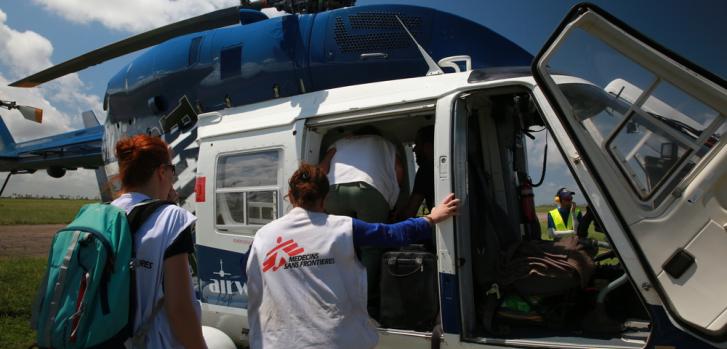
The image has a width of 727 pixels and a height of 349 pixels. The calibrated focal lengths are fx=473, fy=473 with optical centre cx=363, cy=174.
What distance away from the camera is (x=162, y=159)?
6.33 feet

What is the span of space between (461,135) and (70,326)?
230cm

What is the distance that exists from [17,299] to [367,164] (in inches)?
270

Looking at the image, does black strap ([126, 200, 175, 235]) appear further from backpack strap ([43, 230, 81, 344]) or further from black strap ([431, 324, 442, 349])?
black strap ([431, 324, 442, 349])

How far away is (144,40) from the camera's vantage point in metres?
5.24

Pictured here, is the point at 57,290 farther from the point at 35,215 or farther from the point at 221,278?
the point at 35,215

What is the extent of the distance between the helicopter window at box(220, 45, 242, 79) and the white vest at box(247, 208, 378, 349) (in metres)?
2.70

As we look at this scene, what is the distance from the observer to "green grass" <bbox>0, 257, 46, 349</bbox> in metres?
5.43

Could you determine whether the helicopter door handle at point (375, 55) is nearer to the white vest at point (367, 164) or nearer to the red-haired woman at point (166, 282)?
the white vest at point (367, 164)

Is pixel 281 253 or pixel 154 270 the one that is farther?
pixel 281 253

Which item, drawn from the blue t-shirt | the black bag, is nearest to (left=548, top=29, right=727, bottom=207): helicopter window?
the blue t-shirt

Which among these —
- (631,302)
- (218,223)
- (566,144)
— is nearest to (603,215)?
(566,144)

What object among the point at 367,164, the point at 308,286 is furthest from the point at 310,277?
the point at 367,164

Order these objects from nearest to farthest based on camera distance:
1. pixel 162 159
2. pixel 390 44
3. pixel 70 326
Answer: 1. pixel 70 326
2. pixel 162 159
3. pixel 390 44

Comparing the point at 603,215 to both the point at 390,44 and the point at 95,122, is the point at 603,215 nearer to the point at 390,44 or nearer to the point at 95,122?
the point at 390,44
